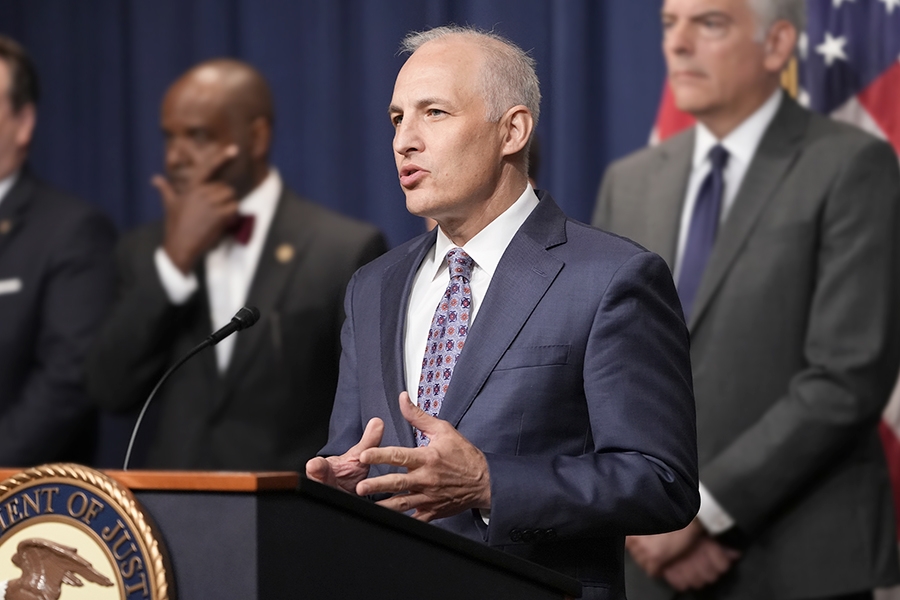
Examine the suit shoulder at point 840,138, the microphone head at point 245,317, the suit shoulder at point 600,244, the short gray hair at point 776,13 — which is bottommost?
the microphone head at point 245,317

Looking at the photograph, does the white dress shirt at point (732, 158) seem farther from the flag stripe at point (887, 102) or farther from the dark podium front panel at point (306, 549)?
the dark podium front panel at point (306, 549)

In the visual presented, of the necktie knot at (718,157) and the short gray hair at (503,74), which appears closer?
the short gray hair at (503,74)

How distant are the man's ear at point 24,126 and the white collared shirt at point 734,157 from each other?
235 centimetres

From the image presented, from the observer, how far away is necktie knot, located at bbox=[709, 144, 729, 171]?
319cm

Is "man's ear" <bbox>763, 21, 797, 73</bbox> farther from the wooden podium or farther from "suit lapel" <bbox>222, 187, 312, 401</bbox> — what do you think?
the wooden podium

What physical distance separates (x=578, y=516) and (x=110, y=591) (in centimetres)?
59

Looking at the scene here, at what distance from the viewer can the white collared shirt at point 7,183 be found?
13.9ft

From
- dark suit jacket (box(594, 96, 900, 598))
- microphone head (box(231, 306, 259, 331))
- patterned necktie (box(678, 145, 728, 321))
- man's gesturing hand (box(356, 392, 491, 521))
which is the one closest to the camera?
man's gesturing hand (box(356, 392, 491, 521))

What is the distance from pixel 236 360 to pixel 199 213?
1.66 feet

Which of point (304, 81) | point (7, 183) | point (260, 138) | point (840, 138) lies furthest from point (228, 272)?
point (840, 138)

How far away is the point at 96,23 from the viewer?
4801 millimetres

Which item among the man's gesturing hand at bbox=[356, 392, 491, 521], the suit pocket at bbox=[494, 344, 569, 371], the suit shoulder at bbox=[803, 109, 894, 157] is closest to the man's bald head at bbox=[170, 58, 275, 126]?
the suit shoulder at bbox=[803, 109, 894, 157]

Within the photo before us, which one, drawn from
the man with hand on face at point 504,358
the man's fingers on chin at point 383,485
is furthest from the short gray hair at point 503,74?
the man's fingers on chin at point 383,485

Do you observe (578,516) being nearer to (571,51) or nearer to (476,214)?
(476,214)
